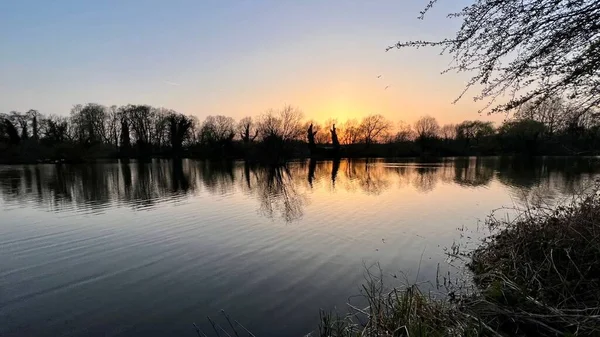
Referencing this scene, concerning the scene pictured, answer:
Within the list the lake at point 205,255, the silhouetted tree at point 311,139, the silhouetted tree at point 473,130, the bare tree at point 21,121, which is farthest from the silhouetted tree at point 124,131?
the silhouetted tree at point 473,130

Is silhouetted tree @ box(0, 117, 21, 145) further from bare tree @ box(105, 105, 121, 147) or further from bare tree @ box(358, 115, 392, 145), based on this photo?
bare tree @ box(358, 115, 392, 145)

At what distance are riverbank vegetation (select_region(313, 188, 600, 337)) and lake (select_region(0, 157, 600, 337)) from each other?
1.22 m

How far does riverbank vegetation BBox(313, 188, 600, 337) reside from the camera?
4.05m

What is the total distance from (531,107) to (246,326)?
5675 mm

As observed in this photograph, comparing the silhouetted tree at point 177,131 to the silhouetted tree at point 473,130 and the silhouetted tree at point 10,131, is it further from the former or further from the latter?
the silhouetted tree at point 473,130

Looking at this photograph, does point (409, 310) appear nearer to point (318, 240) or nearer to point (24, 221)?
point (318, 240)

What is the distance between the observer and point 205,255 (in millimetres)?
8984

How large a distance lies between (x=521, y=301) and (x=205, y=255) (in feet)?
22.7

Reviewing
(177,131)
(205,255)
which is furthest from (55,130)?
(205,255)

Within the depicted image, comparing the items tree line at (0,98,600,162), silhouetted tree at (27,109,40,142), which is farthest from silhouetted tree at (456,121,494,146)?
silhouetted tree at (27,109,40,142)

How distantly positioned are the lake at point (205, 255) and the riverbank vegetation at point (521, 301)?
1215mm

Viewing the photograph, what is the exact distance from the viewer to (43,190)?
21609mm

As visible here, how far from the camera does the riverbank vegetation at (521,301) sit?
13.3 feet

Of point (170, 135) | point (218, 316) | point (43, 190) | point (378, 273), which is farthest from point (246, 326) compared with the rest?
point (170, 135)
